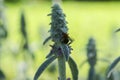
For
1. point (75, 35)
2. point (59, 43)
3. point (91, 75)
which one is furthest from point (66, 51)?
point (75, 35)

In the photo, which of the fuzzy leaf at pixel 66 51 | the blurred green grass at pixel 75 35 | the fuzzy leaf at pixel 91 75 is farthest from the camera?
the blurred green grass at pixel 75 35

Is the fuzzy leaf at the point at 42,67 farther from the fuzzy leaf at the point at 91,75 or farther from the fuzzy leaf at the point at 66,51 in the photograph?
the fuzzy leaf at the point at 91,75

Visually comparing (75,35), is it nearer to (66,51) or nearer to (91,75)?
(91,75)

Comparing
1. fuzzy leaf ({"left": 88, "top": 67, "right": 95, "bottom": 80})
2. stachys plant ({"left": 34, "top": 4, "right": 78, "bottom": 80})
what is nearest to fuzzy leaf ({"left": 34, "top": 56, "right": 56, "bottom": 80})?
stachys plant ({"left": 34, "top": 4, "right": 78, "bottom": 80})

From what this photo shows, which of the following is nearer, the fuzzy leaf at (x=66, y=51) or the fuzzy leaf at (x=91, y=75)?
the fuzzy leaf at (x=66, y=51)

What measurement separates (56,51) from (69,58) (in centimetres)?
4

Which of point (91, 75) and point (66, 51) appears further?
point (91, 75)

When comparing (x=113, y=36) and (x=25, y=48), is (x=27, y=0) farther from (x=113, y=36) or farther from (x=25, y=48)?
(x=25, y=48)

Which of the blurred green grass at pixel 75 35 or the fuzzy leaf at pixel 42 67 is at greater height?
the fuzzy leaf at pixel 42 67

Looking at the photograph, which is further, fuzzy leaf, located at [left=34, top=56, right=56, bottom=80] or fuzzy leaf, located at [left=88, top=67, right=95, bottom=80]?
fuzzy leaf, located at [left=88, top=67, right=95, bottom=80]

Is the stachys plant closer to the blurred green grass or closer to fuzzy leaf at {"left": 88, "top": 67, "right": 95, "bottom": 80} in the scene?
the blurred green grass

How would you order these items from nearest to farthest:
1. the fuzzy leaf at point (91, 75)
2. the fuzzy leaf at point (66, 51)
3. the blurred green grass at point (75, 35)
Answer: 1. the fuzzy leaf at point (66, 51)
2. the fuzzy leaf at point (91, 75)
3. the blurred green grass at point (75, 35)

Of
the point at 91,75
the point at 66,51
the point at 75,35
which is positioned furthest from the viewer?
the point at 75,35

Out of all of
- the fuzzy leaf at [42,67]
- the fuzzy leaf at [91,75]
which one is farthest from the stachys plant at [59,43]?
the fuzzy leaf at [91,75]
